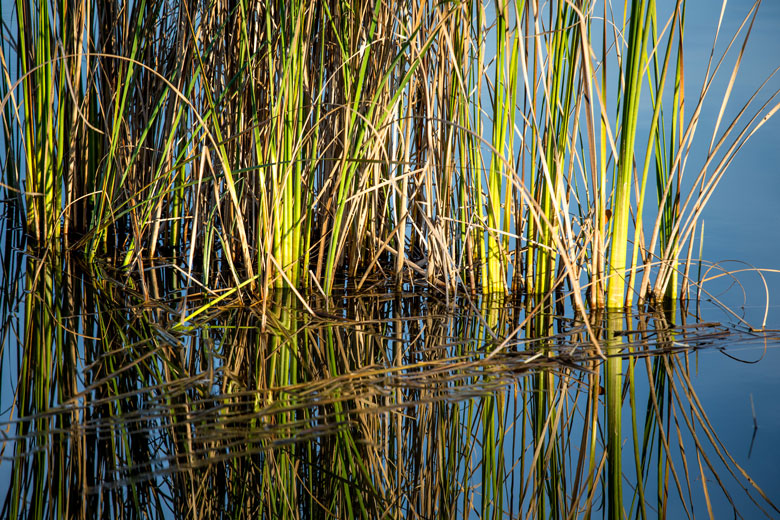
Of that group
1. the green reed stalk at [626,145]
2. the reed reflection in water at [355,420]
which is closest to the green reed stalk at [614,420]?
the reed reflection in water at [355,420]

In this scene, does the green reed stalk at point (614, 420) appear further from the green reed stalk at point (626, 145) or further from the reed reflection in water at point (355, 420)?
the green reed stalk at point (626, 145)

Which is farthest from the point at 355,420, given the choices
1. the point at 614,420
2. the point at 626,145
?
the point at 626,145

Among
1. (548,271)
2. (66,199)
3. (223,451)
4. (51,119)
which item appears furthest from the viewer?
(66,199)

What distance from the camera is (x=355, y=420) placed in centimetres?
83

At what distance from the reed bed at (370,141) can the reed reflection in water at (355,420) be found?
5.3 inches

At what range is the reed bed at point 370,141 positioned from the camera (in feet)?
4.07

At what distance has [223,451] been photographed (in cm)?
73

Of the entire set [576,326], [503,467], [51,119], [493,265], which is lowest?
[503,467]

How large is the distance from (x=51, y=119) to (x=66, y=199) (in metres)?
0.23

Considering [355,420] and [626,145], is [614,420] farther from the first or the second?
[626,145]

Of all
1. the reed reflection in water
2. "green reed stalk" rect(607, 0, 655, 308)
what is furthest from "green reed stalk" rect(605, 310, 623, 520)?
"green reed stalk" rect(607, 0, 655, 308)

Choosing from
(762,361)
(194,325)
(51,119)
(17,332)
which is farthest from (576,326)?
(51,119)

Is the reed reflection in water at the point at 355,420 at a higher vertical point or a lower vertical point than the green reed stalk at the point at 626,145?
lower

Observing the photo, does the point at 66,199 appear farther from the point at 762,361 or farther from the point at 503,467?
the point at 762,361
